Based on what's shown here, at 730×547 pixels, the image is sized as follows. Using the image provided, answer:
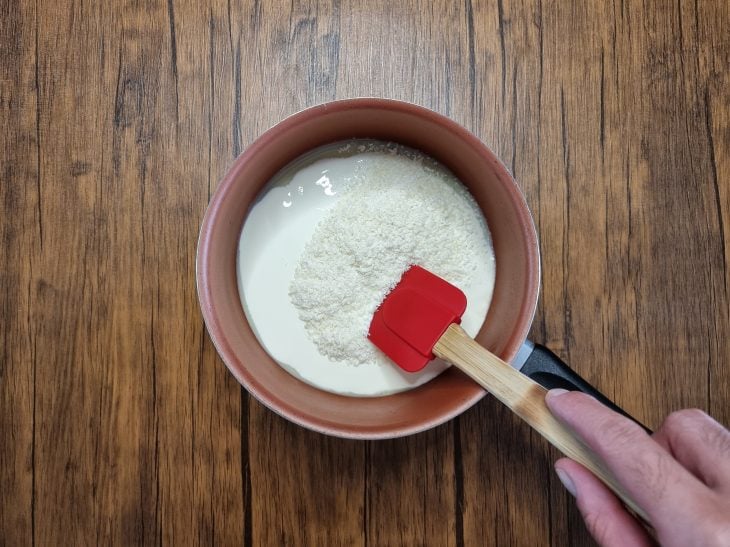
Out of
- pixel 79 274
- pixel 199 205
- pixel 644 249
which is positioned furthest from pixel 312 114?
pixel 644 249

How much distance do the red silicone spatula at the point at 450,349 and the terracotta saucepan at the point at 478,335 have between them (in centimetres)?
3

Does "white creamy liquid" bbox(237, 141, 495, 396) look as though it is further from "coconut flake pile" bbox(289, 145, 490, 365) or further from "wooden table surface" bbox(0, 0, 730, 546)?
"wooden table surface" bbox(0, 0, 730, 546)

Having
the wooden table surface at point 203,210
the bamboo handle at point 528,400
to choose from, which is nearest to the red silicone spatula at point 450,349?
the bamboo handle at point 528,400

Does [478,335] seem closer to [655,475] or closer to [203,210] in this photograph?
[655,475]

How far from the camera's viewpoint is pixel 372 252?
854mm

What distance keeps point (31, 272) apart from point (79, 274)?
83 mm

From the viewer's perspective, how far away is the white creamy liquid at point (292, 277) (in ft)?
2.92

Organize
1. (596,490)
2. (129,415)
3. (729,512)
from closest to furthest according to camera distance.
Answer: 1. (729,512)
2. (596,490)
3. (129,415)

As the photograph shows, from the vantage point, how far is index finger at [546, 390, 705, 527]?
625 millimetres

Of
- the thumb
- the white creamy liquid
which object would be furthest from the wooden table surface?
the thumb

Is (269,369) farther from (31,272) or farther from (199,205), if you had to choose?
(31,272)

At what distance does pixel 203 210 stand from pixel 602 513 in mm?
740

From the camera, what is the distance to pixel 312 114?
0.82 meters

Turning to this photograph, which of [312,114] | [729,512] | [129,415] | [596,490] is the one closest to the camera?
[729,512]
